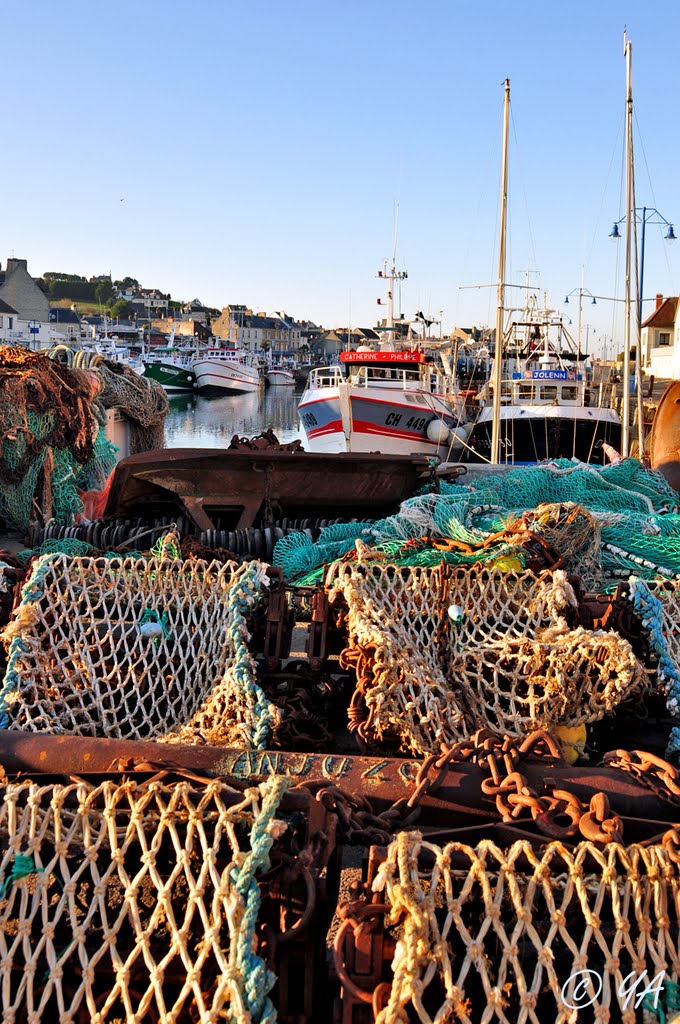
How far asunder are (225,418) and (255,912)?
153 ft

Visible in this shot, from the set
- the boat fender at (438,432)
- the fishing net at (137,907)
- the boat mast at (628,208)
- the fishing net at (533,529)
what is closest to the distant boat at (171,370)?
the boat fender at (438,432)

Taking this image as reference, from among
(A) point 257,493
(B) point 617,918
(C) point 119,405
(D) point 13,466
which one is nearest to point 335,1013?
(B) point 617,918

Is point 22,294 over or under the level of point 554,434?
over

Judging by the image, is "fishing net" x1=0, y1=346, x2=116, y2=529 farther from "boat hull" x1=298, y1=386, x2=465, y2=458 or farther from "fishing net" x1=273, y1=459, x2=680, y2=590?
"boat hull" x1=298, y1=386, x2=465, y2=458

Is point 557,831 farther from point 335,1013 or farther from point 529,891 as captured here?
point 335,1013

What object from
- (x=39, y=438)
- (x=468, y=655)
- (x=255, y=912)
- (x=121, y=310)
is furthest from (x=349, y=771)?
(x=121, y=310)

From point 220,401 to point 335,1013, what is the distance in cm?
6195

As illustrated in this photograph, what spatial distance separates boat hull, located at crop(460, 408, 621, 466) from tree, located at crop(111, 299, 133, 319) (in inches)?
3579

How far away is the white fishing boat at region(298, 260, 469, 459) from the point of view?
19.2m

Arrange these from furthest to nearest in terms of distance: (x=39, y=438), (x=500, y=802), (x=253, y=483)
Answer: (x=253, y=483) < (x=39, y=438) < (x=500, y=802)

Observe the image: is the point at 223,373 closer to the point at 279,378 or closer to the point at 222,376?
the point at 222,376

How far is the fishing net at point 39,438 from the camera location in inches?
234

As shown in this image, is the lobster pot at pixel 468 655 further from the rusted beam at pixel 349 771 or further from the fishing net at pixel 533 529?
the rusted beam at pixel 349 771

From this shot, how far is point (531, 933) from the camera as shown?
4.78ft
